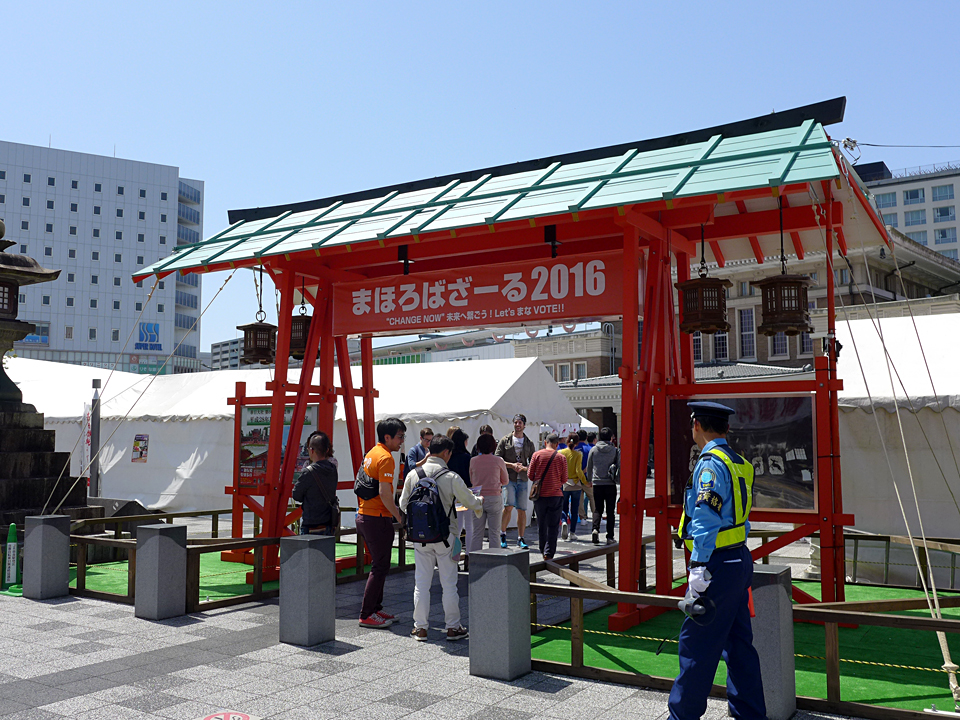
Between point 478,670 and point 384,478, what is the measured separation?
7.10 ft

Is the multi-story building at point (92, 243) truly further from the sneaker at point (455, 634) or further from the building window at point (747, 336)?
the sneaker at point (455, 634)

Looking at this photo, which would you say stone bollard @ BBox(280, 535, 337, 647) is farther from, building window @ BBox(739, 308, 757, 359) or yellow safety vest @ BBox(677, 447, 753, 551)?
building window @ BBox(739, 308, 757, 359)

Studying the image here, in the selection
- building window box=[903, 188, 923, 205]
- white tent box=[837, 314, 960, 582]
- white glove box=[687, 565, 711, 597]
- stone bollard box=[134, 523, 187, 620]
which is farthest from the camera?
building window box=[903, 188, 923, 205]

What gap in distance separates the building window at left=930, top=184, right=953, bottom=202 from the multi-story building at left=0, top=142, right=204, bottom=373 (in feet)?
263

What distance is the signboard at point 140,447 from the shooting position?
66.9ft

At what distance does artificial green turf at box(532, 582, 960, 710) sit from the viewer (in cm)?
560

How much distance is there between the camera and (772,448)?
7.68 m

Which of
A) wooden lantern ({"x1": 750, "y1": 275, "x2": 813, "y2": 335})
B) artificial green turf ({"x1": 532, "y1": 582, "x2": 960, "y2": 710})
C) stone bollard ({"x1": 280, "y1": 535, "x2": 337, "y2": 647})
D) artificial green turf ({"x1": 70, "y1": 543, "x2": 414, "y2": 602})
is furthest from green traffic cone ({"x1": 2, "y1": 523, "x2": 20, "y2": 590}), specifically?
wooden lantern ({"x1": 750, "y1": 275, "x2": 813, "y2": 335})

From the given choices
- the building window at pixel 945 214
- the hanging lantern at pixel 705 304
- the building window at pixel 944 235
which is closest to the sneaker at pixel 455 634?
the hanging lantern at pixel 705 304

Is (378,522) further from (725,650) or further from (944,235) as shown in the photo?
(944,235)

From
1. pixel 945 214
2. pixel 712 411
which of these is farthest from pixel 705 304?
pixel 945 214

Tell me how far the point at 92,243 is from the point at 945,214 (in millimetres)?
90154

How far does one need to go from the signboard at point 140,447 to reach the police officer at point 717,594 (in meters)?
18.5

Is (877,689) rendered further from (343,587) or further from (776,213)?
(343,587)
